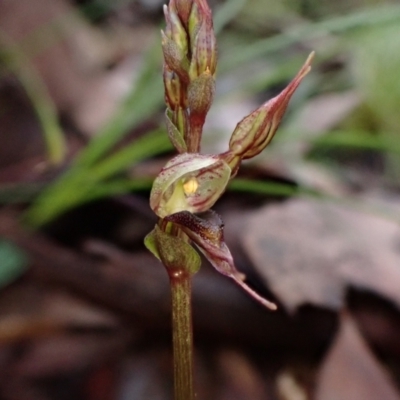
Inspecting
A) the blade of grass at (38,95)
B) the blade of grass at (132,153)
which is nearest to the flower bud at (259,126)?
the blade of grass at (132,153)

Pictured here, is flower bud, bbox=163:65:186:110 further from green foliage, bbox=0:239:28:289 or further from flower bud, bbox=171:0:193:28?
green foliage, bbox=0:239:28:289

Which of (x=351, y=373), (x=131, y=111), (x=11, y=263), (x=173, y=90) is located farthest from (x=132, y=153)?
(x=173, y=90)

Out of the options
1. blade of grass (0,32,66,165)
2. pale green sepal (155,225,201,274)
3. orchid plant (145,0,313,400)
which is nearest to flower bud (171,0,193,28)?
orchid plant (145,0,313,400)

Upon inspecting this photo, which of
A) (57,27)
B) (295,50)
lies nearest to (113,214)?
(57,27)

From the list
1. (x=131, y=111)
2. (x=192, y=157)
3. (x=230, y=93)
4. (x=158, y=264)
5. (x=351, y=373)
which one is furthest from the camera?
(x=230, y=93)

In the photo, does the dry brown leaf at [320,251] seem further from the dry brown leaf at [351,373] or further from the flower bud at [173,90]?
the flower bud at [173,90]

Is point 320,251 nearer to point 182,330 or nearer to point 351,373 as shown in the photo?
point 351,373
